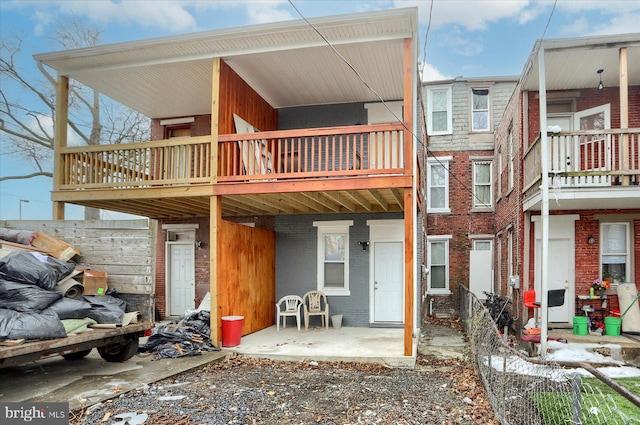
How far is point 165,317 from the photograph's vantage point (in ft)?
41.3

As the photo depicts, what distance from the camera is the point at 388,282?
11.0m

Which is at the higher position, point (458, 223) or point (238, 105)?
point (238, 105)

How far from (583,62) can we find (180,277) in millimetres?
11066

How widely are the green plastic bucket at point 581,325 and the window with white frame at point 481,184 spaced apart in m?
6.45

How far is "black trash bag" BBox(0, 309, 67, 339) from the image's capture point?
516 cm

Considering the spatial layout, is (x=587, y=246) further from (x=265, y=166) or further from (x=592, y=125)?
(x=265, y=166)

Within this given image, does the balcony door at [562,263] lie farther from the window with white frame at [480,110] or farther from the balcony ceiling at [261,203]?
the window with white frame at [480,110]

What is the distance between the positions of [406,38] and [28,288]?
6972 millimetres

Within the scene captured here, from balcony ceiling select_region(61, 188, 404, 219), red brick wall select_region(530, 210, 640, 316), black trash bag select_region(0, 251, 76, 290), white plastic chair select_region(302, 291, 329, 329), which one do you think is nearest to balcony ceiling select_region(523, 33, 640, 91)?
red brick wall select_region(530, 210, 640, 316)

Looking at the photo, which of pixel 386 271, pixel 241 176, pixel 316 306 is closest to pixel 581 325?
pixel 386 271

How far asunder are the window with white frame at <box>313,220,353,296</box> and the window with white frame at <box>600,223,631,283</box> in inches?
226

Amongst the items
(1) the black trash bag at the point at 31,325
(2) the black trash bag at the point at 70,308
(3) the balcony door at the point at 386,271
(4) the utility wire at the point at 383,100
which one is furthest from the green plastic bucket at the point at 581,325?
(1) the black trash bag at the point at 31,325

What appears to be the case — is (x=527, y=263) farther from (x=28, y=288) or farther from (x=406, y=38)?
(x=28, y=288)

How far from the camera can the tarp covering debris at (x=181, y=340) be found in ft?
25.6
